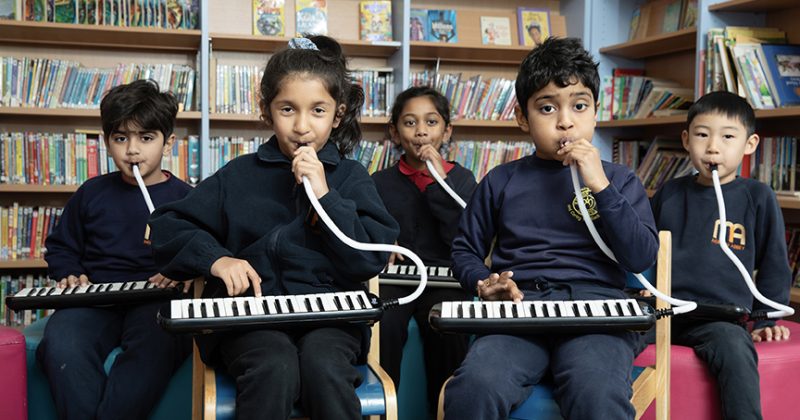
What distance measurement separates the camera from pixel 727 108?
211 centimetres

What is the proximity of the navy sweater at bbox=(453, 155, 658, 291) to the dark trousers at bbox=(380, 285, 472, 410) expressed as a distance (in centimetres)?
48

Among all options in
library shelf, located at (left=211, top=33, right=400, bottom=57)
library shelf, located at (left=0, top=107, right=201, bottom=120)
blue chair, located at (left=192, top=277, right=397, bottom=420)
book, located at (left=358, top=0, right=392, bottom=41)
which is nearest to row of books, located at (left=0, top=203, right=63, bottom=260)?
library shelf, located at (left=0, top=107, right=201, bottom=120)

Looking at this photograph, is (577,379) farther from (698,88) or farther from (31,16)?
(31,16)

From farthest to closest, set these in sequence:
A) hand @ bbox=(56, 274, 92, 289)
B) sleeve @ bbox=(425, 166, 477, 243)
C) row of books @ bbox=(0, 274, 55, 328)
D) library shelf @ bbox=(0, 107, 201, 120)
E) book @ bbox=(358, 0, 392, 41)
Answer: book @ bbox=(358, 0, 392, 41) → row of books @ bbox=(0, 274, 55, 328) → library shelf @ bbox=(0, 107, 201, 120) → sleeve @ bbox=(425, 166, 477, 243) → hand @ bbox=(56, 274, 92, 289)

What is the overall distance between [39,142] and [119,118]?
4.94 ft

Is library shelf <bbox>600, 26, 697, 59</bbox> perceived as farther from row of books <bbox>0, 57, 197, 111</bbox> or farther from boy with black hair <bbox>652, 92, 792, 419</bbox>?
row of books <bbox>0, 57, 197, 111</bbox>

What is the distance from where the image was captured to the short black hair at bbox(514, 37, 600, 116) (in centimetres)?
169

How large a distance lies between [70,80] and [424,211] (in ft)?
A: 5.98

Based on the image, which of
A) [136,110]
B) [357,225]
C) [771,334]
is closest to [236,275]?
[357,225]

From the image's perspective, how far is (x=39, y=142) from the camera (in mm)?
3488

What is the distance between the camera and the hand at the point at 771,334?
6.40 ft

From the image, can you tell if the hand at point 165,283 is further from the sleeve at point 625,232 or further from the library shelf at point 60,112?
the library shelf at point 60,112

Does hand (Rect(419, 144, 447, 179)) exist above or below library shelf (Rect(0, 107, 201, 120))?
below

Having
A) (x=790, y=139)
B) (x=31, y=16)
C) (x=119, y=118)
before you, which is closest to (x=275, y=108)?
(x=119, y=118)
